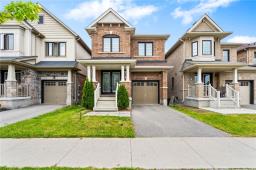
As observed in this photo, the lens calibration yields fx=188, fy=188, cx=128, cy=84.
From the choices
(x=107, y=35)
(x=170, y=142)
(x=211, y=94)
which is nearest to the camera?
(x=170, y=142)

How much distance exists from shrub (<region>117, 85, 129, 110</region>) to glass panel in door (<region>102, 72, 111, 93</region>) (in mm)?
3952

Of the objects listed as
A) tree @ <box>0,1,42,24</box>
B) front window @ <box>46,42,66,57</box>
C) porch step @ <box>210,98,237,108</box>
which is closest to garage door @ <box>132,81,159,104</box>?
porch step @ <box>210,98,237,108</box>

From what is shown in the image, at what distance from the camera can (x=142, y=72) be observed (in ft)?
64.8

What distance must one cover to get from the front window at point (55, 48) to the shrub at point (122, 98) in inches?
345

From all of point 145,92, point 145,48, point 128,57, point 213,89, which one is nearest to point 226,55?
point 213,89

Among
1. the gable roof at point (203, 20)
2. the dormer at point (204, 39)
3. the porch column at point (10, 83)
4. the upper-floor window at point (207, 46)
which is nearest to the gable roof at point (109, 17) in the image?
the gable roof at point (203, 20)

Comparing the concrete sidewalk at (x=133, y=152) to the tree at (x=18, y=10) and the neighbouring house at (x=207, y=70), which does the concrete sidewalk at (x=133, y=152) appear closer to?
the tree at (x=18, y=10)

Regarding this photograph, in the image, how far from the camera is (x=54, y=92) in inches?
771

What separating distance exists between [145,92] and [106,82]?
429cm

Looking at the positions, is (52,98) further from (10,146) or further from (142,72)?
(10,146)

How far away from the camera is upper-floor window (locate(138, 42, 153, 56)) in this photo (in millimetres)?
20297

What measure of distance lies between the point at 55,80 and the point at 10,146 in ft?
46.0

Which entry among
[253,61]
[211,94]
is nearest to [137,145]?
[211,94]

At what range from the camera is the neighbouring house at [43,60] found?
1744 centimetres
